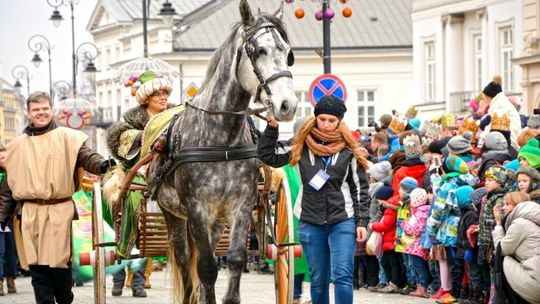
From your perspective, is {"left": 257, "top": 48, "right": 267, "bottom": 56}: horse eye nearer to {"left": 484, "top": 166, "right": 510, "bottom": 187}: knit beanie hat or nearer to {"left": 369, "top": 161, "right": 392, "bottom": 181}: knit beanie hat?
{"left": 484, "top": 166, "right": 510, "bottom": 187}: knit beanie hat

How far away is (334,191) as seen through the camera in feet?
36.8

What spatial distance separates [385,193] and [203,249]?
21.9 ft

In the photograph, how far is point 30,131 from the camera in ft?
41.5

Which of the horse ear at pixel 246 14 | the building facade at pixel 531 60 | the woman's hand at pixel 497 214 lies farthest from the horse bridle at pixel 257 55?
the building facade at pixel 531 60

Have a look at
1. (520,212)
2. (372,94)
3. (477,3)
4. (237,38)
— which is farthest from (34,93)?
(372,94)

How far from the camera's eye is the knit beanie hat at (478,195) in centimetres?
1470

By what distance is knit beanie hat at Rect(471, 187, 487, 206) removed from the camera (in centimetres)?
1470

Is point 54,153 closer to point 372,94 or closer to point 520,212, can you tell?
point 520,212

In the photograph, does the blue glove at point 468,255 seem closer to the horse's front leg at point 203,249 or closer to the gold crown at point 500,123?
the gold crown at point 500,123

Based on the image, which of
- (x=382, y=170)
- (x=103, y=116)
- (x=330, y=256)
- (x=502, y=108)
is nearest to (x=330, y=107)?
(x=330, y=256)

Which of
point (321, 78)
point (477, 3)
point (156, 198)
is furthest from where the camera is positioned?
point (477, 3)

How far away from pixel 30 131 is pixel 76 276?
492 cm

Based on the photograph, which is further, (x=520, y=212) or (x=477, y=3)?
(x=477, y=3)

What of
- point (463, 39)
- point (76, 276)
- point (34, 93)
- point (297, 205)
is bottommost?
point (76, 276)
